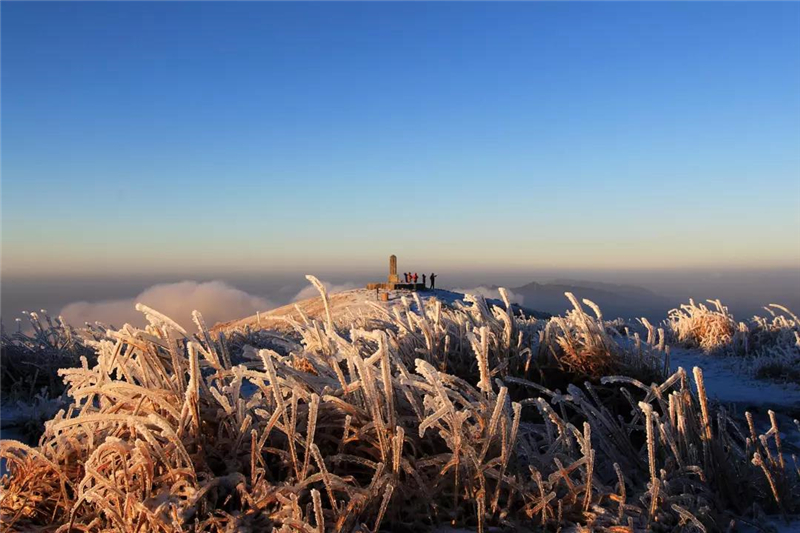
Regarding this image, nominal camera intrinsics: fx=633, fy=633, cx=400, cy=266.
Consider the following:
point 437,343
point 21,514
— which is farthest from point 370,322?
point 21,514

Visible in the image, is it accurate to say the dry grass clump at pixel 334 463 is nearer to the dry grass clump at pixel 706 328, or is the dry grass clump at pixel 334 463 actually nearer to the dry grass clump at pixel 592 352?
the dry grass clump at pixel 592 352

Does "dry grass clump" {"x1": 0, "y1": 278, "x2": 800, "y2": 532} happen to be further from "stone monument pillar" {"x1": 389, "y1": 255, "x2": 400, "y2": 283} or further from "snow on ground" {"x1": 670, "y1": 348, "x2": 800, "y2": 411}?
"stone monument pillar" {"x1": 389, "y1": 255, "x2": 400, "y2": 283}

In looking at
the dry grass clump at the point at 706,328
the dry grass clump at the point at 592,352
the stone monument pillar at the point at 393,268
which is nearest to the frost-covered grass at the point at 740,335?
the dry grass clump at the point at 706,328

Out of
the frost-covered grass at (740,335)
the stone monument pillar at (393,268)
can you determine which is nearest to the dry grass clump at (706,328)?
the frost-covered grass at (740,335)

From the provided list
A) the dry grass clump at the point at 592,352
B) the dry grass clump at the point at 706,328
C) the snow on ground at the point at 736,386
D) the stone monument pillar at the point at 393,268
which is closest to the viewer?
the dry grass clump at the point at 592,352

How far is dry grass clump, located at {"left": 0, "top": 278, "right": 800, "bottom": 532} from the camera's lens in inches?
80.0

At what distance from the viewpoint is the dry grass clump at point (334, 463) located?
2031 mm

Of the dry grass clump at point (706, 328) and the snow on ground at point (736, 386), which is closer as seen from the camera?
the snow on ground at point (736, 386)

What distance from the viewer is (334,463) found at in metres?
2.24

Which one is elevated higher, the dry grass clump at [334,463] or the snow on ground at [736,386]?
the dry grass clump at [334,463]

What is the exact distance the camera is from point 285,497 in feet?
6.54

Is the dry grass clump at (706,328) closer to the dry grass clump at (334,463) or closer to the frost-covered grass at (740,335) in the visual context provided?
the frost-covered grass at (740,335)

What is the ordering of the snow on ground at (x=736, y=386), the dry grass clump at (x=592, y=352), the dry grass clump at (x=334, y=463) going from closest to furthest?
1. the dry grass clump at (x=334, y=463)
2. the dry grass clump at (x=592, y=352)
3. the snow on ground at (x=736, y=386)

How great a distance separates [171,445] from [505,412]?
117cm
